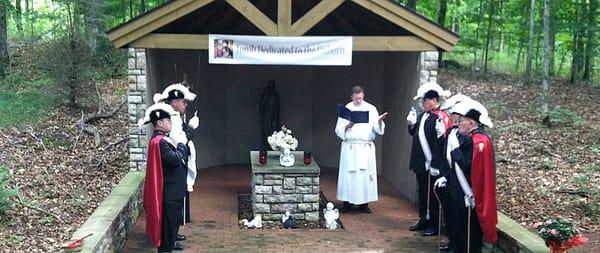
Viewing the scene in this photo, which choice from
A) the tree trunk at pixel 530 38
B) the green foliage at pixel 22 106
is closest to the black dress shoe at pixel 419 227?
the green foliage at pixel 22 106

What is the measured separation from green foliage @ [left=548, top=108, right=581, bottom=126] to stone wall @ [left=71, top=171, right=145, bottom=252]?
27.6ft

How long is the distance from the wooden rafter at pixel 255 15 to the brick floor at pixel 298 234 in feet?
7.64

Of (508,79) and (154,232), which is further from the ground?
(508,79)

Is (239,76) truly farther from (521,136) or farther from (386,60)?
(521,136)

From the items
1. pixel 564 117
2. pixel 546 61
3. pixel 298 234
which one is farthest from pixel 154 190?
pixel 564 117

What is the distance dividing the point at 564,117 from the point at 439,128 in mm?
7099

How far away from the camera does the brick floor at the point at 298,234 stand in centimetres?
632

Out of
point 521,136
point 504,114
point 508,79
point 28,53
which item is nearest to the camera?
point 521,136

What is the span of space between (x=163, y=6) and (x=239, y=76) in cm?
363

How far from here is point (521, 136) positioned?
38.9ft

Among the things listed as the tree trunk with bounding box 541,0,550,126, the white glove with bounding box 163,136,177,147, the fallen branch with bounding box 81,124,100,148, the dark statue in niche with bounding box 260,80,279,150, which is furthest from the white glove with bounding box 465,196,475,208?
the tree trunk with bounding box 541,0,550,126

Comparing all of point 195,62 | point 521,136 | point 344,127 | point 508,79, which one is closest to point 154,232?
point 344,127

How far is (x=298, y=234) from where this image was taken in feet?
22.6

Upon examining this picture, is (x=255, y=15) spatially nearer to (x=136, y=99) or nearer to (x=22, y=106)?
(x=136, y=99)
